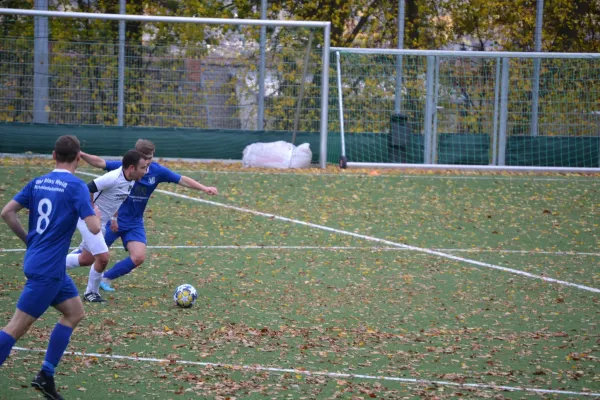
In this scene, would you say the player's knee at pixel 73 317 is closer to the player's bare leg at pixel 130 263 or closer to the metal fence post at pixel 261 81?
the player's bare leg at pixel 130 263

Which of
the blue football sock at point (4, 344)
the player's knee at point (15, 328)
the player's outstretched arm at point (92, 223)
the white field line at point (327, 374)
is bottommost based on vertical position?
the white field line at point (327, 374)

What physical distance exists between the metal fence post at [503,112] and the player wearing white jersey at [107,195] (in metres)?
12.4

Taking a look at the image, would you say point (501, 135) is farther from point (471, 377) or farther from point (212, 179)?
point (471, 377)

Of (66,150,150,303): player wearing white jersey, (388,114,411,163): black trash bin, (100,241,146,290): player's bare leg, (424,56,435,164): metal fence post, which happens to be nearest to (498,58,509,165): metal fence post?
(424,56,435,164): metal fence post

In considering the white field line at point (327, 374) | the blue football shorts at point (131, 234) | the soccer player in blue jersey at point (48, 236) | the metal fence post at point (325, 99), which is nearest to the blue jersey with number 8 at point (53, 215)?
the soccer player in blue jersey at point (48, 236)

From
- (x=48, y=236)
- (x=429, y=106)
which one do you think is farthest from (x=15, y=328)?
(x=429, y=106)

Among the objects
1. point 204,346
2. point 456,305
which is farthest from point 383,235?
point 204,346

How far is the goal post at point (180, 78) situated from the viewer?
17859mm

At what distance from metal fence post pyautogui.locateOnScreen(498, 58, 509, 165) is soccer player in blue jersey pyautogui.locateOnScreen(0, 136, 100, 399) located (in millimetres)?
15003

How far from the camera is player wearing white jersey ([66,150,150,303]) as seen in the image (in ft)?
26.0

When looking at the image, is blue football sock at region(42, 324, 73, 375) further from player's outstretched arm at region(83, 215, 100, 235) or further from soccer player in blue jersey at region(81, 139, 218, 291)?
soccer player in blue jersey at region(81, 139, 218, 291)

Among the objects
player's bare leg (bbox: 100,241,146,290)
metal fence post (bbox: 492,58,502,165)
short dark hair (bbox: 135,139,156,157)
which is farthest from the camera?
metal fence post (bbox: 492,58,502,165)

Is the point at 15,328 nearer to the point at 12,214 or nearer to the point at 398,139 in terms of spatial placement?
the point at 12,214

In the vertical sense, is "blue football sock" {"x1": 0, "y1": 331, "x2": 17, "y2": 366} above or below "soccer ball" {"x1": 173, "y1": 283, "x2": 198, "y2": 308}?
above
